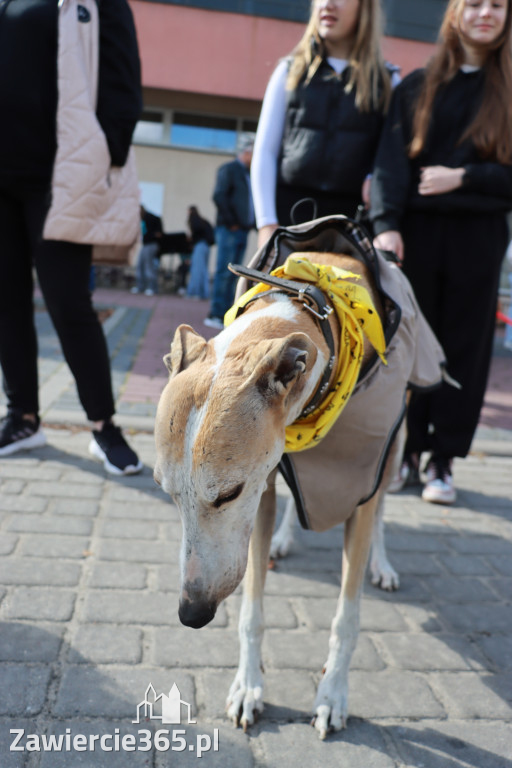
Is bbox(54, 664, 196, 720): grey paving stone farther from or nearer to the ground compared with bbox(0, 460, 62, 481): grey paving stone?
farther from the ground

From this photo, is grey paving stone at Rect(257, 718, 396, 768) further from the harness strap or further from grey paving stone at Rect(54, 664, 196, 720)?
the harness strap

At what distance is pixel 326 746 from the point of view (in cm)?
180

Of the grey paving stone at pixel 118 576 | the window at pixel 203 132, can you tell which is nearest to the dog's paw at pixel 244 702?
the grey paving stone at pixel 118 576

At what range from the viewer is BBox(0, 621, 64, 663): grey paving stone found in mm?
2012

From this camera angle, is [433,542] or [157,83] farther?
[157,83]

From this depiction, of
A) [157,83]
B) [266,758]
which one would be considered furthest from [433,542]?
[157,83]

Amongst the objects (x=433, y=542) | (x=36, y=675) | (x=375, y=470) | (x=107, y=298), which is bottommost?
(x=107, y=298)

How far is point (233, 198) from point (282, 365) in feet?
27.3

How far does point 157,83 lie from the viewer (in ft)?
44.3

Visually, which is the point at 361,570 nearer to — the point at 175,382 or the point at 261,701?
the point at 261,701

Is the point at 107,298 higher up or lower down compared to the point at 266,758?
lower down

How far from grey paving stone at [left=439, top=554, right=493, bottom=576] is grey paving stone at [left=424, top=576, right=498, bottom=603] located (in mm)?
67

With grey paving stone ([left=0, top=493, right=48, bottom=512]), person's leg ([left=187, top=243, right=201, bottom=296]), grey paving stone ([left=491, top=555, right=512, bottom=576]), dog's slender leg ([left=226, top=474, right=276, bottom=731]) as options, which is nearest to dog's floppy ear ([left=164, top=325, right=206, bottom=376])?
dog's slender leg ([left=226, top=474, right=276, bottom=731])

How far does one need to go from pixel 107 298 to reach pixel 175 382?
11.3 m
